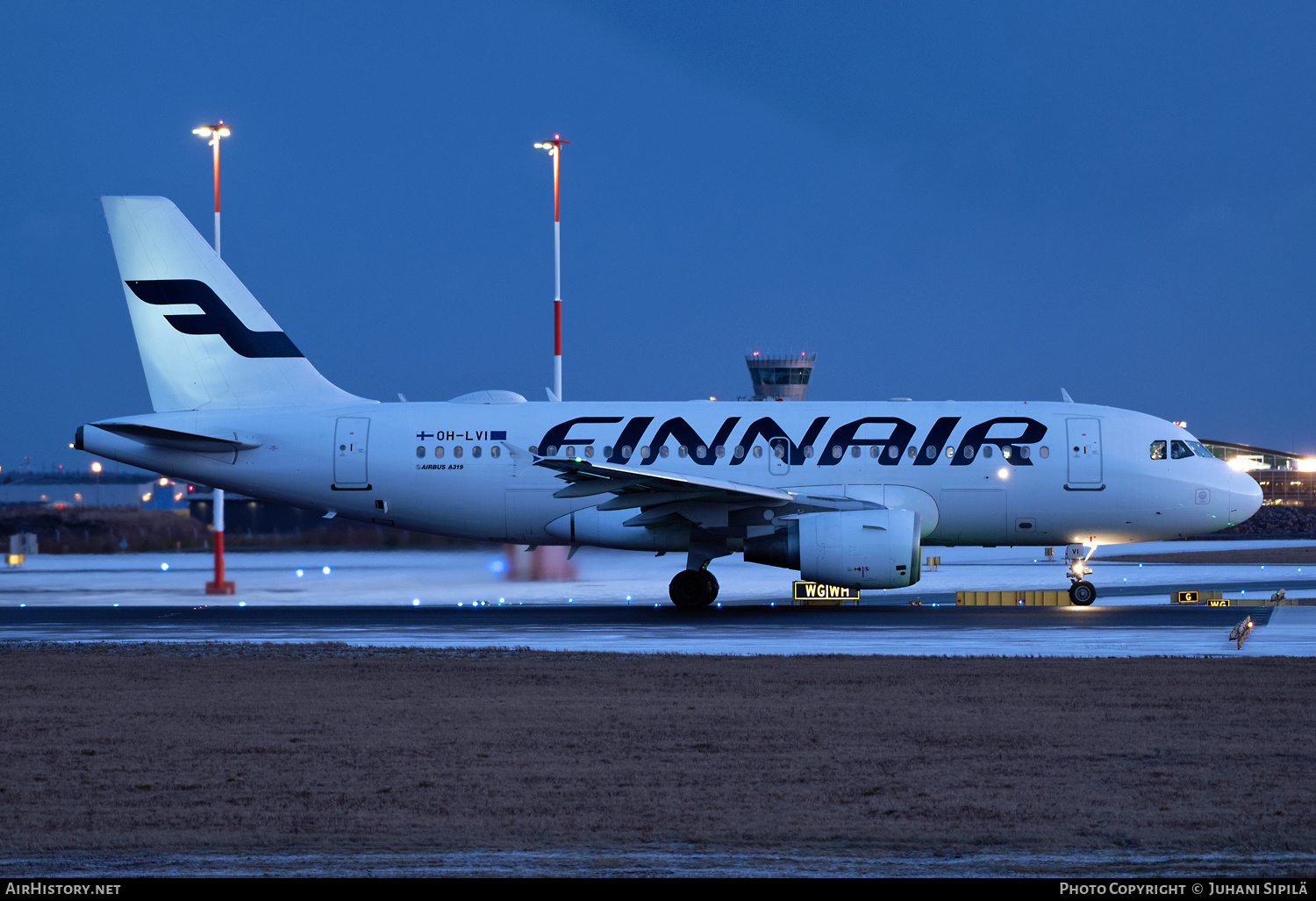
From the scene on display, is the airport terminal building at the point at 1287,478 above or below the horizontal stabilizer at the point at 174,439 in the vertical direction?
above

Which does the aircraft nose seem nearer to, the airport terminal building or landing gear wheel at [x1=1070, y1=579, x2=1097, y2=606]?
landing gear wheel at [x1=1070, y1=579, x2=1097, y2=606]

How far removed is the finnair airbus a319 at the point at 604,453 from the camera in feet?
Result: 84.0

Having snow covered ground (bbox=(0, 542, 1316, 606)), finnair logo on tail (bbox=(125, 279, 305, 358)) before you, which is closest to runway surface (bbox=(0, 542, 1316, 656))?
snow covered ground (bbox=(0, 542, 1316, 606))

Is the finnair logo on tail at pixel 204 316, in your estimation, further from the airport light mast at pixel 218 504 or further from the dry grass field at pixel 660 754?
the dry grass field at pixel 660 754

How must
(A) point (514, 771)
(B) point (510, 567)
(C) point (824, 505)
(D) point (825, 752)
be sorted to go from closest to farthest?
(A) point (514, 771) < (D) point (825, 752) < (C) point (824, 505) < (B) point (510, 567)

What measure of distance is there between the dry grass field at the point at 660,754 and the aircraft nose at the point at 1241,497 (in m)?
11.3

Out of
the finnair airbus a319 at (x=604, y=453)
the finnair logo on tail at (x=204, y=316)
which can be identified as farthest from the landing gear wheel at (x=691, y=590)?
the finnair logo on tail at (x=204, y=316)

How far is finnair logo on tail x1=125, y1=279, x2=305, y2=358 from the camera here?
27016mm

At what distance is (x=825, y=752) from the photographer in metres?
10.4

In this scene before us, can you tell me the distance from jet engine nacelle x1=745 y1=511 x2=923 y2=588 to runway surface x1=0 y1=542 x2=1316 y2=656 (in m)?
0.67

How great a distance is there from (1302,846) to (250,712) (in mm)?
8746

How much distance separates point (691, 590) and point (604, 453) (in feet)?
10.3
